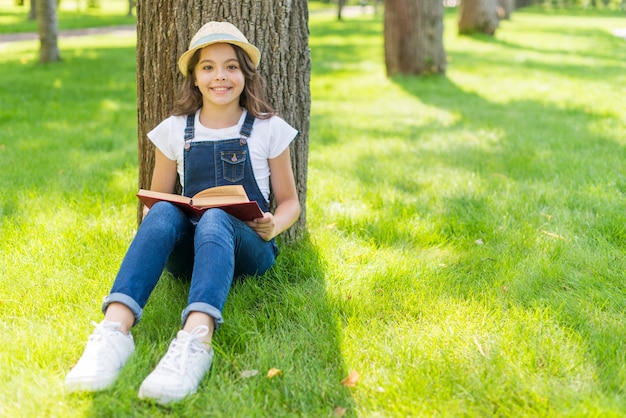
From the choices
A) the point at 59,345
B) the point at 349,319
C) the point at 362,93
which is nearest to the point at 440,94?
the point at 362,93

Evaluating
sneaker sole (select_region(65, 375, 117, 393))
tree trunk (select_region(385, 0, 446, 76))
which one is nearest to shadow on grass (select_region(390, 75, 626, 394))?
sneaker sole (select_region(65, 375, 117, 393))

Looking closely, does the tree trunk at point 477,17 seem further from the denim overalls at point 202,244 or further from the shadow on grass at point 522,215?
the denim overalls at point 202,244

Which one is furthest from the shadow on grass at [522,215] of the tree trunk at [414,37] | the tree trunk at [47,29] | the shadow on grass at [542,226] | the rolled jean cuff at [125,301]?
the tree trunk at [47,29]

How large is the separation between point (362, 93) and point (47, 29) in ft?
19.0

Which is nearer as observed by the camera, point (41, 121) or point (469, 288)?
point (469, 288)

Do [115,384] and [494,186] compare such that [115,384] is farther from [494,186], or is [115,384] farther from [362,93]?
[362,93]

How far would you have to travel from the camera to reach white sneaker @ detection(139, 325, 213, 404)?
200 centimetres

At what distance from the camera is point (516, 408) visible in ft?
6.46

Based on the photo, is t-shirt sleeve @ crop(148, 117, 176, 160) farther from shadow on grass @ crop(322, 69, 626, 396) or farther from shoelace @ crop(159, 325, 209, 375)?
shadow on grass @ crop(322, 69, 626, 396)

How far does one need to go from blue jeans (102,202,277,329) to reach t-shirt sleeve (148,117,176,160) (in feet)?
1.44

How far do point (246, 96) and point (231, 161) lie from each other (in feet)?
1.08

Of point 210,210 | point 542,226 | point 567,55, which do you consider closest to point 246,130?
point 210,210

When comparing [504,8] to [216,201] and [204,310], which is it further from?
[204,310]

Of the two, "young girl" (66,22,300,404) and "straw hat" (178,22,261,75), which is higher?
"straw hat" (178,22,261,75)
